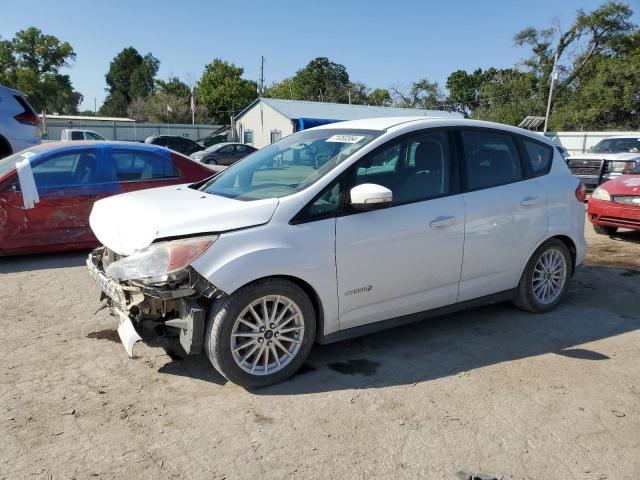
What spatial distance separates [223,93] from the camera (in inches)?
2781

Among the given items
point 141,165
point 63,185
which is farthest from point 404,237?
point 63,185

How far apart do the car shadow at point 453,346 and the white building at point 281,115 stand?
37.9 m

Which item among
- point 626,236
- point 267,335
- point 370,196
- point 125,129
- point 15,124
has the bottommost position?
point 626,236

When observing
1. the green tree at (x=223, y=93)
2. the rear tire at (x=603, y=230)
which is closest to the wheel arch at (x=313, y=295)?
the rear tire at (x=603, y=230)

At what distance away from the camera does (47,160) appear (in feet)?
22.2

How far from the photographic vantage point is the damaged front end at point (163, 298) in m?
3.31

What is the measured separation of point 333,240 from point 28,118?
923 centimetres

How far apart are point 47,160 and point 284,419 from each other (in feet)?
17.2

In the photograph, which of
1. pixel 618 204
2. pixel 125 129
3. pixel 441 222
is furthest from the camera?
pixel 125 129

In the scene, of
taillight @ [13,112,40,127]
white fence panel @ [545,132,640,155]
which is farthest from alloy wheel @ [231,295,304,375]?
white fence panel @ [545,132,640,155]

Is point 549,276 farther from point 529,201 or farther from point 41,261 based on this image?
point 41,261

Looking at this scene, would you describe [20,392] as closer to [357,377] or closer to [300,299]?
[300,299]

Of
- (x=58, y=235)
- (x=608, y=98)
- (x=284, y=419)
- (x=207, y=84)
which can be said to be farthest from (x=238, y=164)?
(x=207, y=84)

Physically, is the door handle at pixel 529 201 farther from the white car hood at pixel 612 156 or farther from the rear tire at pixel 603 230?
the white car hood at pixel 612 156
